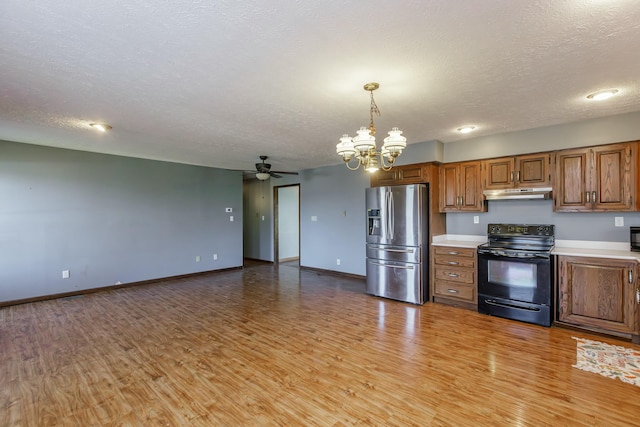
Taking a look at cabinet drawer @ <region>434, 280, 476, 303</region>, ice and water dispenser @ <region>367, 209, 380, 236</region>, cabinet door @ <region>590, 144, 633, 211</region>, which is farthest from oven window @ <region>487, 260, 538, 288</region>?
ice and water dispenser @ <region>367, 209, 380, 236</region>

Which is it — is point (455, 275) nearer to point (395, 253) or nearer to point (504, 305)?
point (504, 305)

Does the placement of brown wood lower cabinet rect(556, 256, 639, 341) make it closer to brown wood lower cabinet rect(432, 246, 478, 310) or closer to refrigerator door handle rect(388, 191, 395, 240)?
brown wood lower cabinet rect(432, 246, 478, 310)

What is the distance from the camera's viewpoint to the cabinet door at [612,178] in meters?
3.32

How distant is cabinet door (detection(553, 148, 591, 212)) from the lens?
3.57 meters

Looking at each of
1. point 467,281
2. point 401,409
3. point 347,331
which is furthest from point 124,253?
point 467,281

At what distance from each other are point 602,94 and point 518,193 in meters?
1.40

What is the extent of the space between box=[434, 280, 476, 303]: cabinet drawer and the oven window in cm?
35

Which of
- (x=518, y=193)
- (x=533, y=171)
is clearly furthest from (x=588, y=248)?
(x=533, y=171)

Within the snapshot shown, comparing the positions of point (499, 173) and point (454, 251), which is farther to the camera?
point (454, 251)

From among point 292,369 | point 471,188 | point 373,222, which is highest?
point 471,188

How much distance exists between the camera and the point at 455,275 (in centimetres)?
429

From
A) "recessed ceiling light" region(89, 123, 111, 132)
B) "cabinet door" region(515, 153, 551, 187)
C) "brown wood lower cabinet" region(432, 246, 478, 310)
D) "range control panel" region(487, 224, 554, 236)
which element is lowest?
"brown wood lower cabinet" region(432, 246, 478, 310)

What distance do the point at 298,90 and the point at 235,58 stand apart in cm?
69

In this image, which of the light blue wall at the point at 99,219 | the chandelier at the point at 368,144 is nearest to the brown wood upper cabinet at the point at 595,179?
the chandelier at the point at 368,144
